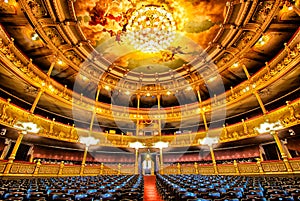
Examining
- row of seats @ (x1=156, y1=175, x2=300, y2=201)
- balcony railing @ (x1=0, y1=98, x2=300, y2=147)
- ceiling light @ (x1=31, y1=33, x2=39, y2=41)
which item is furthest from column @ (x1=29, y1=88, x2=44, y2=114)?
row of seats @ (x1=156, y1=175, x2=300, y2=201)

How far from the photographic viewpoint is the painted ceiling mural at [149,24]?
1053 centimetres

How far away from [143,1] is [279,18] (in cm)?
884

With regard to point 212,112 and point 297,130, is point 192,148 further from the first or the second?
point 297,130

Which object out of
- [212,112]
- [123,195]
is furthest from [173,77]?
[123,195]

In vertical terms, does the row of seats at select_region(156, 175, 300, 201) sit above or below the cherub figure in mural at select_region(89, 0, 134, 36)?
below

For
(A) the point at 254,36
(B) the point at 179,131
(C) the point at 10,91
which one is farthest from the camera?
(B) the point at 179,131

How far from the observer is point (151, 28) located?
38.1ft

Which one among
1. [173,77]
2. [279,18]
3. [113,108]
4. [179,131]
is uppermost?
[173,77]

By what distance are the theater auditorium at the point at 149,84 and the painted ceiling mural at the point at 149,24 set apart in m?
0.07

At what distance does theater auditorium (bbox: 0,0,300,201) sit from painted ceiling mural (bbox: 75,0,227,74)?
74 mm

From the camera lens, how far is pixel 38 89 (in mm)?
11516

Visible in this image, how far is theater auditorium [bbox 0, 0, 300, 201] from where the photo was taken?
9.62m

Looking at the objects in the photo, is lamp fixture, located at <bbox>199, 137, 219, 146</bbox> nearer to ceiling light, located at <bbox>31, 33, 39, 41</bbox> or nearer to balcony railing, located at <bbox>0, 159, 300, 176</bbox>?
balcony railing, located at <bbox>0, 159, 300, 176</bbox>

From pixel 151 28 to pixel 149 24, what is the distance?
36 cm
